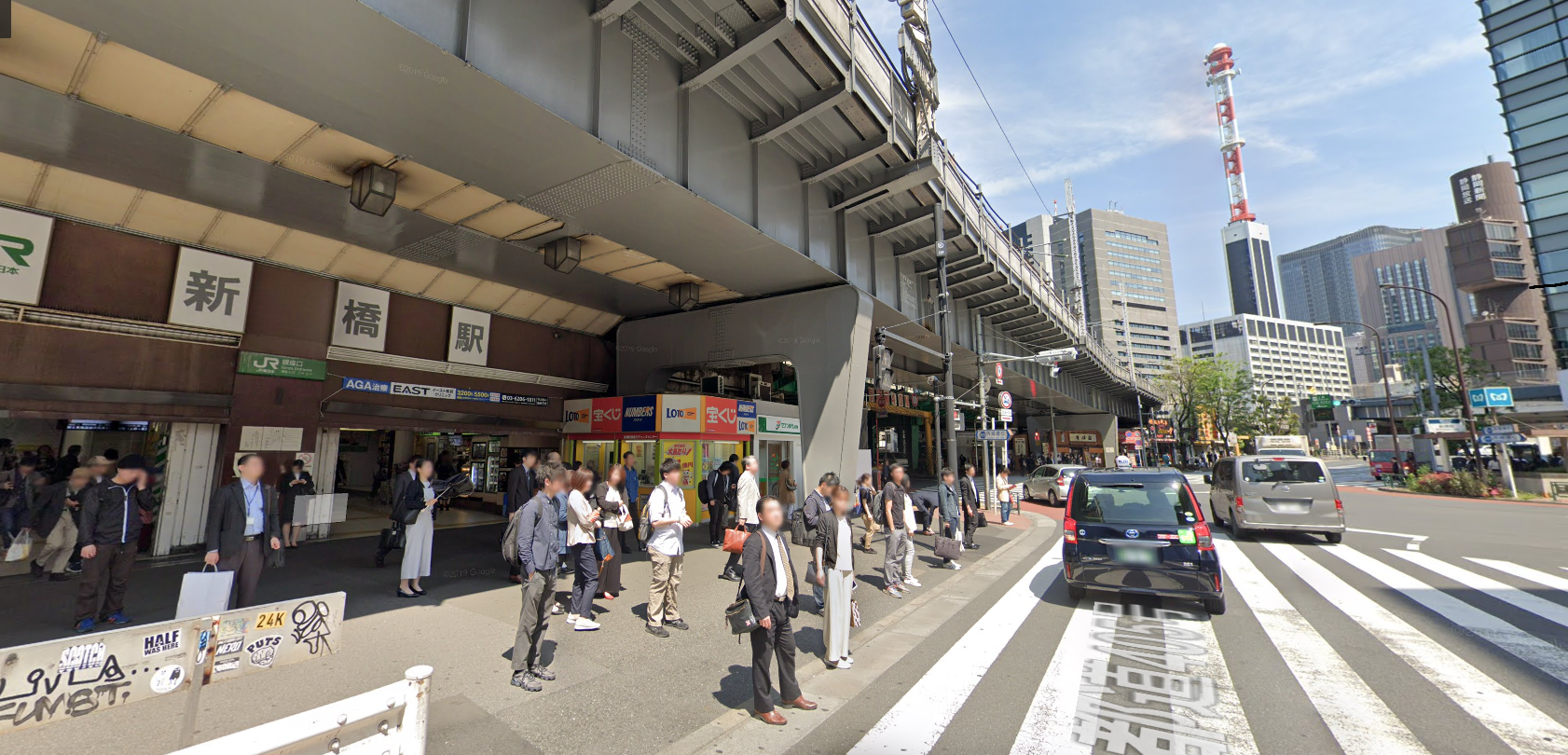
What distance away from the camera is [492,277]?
12.9m

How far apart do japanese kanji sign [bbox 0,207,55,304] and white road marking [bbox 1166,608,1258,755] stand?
15158 mm

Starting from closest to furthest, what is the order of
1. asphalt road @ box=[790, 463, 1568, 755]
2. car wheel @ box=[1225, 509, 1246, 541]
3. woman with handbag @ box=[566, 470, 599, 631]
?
asphalt road @ box=[790, 463, 1568, 755]
woman with handbag @ box=[566, 470, 599, 631]
car wheel @ box=[1225, 509, 1246, 541]

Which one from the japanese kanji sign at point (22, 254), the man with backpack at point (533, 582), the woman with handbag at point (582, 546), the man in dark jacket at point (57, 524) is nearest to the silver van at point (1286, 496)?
the woman with handbag at point (582, 546)

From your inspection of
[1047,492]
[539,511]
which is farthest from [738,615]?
[1047,492]

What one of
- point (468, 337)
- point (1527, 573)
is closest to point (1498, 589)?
point (1527, 573)

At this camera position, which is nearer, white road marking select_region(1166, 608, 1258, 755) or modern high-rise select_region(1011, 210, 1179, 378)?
white road marking select_region(1166, 608, 1258, 755)

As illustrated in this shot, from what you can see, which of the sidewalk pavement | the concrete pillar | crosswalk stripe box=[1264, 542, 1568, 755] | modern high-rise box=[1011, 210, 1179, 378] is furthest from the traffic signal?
modern high-rise box=[1011, 210, 1179, 378]

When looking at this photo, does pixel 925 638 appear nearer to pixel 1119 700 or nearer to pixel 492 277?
pixel 1119 700

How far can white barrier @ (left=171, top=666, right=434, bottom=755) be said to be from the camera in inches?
72.4

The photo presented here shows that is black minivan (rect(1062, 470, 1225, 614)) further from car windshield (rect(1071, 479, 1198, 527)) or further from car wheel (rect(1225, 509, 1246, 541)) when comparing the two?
car wheel (rect(1225, 509, 1246, 541))

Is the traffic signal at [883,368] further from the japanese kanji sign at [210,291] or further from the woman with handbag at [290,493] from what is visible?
the japanese kanji sign at [210,291]

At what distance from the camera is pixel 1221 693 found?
438 cm

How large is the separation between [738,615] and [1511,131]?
71.9 meters

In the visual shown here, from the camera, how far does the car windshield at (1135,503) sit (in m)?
6.52
